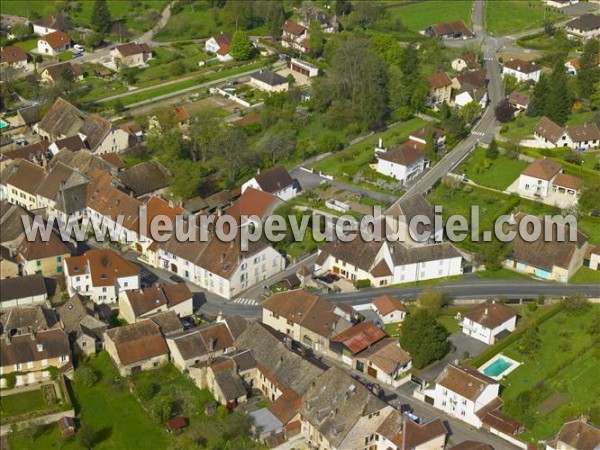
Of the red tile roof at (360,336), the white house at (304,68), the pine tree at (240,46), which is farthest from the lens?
the pine tree at (240,46)

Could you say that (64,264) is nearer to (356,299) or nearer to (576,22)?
(356,299)

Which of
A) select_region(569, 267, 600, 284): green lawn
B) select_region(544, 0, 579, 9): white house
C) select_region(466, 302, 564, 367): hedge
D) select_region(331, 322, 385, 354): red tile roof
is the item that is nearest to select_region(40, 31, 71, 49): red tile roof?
select_region(331, 322, 385, 354): red tile roof

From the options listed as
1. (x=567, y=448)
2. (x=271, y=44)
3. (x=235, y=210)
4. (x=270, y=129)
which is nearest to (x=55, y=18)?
(x=271, y=44)

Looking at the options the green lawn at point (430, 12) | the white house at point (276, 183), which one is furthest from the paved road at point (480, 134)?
the green lawn at point (430, 12)

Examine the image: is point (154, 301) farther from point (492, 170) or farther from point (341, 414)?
point (492, 170)

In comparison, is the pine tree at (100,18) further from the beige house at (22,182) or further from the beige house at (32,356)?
the beige house at (32,356)

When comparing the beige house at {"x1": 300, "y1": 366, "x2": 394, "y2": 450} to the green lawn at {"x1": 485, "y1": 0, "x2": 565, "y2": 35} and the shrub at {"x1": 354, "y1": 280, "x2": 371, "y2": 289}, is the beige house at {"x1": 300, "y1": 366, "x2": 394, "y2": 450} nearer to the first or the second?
the shrub at {"x1": 354, "y1": 280, "x2": 371, "y2": 289}

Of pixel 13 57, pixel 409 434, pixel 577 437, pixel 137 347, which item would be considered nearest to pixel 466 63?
pixel 13 57
